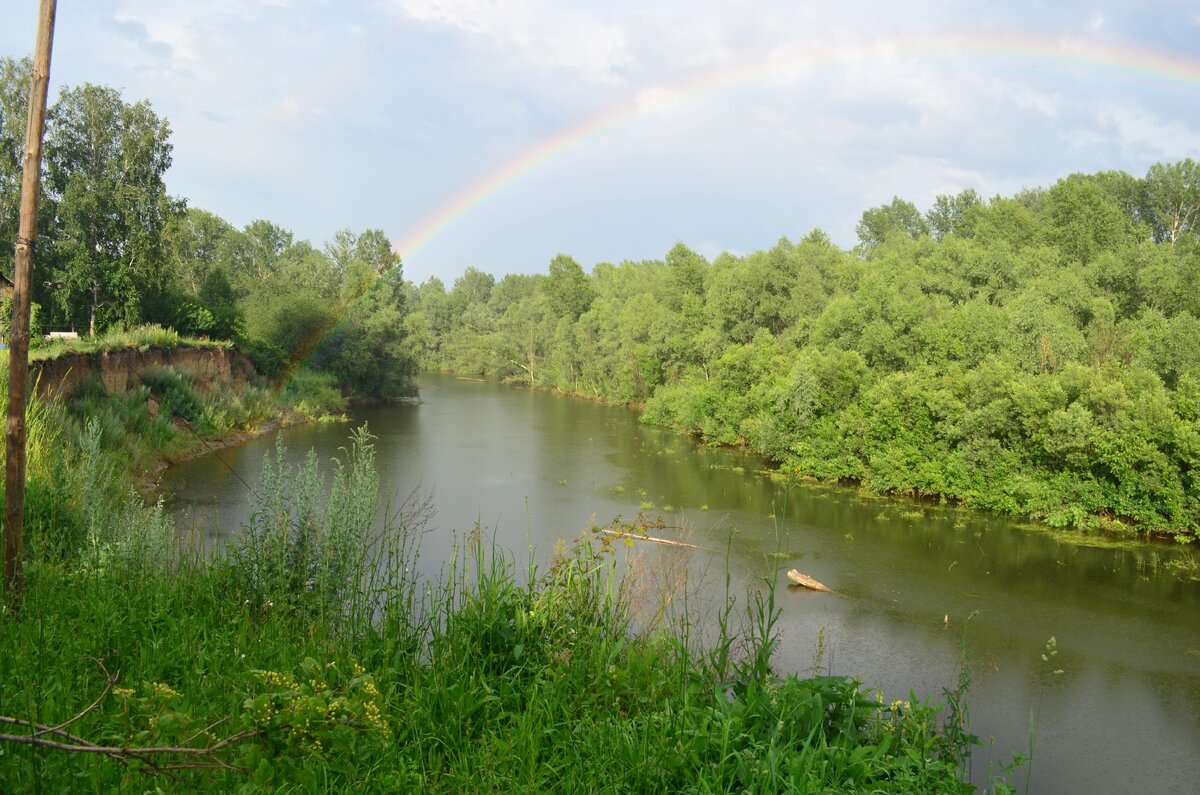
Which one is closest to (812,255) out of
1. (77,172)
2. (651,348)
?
(651,348)

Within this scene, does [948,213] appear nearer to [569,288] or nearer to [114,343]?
[569,288]

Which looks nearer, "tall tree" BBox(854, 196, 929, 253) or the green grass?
the green grass

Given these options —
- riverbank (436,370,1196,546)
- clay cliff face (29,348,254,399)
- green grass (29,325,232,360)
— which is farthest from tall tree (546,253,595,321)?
riverbank (436,370,1196,546)

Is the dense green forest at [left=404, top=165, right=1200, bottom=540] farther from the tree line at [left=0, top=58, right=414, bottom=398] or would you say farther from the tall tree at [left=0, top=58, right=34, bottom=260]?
the tall tree at [left=0, top=58, right=34, bottom=260]

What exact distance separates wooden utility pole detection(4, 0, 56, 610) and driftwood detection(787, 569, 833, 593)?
9130 millimetres

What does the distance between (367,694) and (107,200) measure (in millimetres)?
23737

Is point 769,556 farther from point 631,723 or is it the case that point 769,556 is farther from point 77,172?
point 77,172

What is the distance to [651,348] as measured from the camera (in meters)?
33.8

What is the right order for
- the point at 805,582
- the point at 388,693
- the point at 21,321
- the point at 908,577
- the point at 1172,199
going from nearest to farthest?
the point at 388,693
the point at 21,321
the point at 805,582
the point at 908,577
the point at 1172,199

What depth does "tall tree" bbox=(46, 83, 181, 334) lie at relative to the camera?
21797 mm

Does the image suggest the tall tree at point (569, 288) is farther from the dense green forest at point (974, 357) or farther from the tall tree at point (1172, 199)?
the tall tree at point (1172, 199)

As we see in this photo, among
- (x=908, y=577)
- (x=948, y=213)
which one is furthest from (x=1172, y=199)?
(x=908, y=577)

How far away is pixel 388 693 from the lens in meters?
3.20

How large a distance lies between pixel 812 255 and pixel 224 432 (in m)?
19.8
